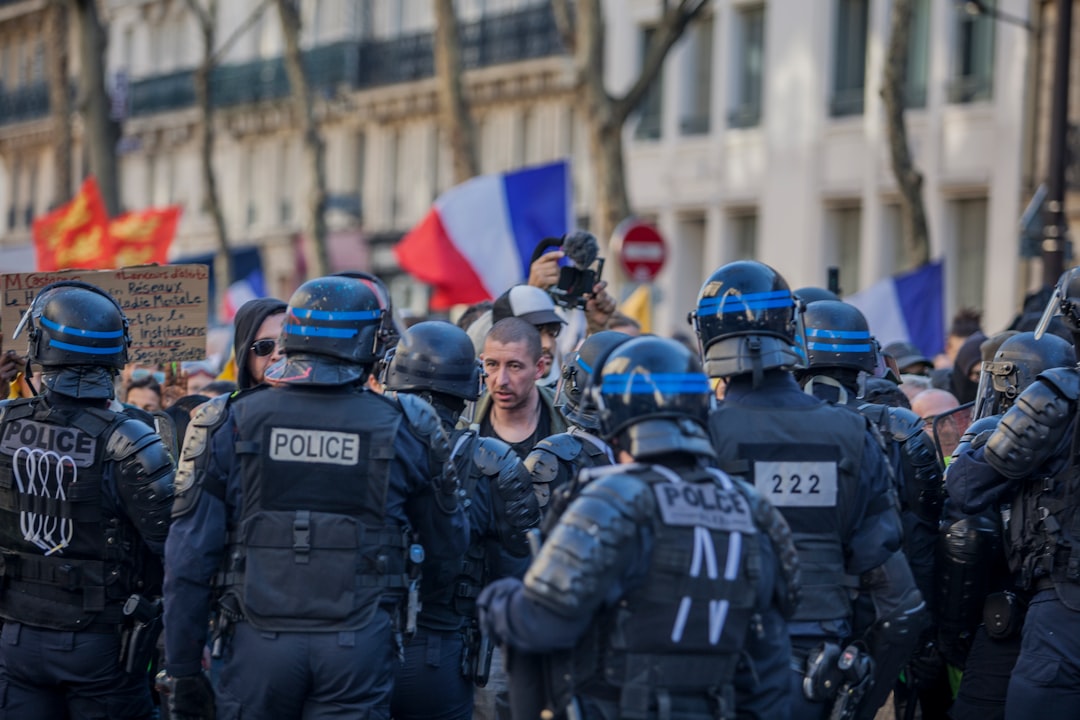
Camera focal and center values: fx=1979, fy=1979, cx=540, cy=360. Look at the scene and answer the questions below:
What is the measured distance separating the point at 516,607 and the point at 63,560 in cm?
219

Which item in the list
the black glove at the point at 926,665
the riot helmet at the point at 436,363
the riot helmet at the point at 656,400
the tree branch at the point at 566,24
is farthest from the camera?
the tree branch at the point at 566,24

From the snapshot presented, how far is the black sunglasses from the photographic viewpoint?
275 inches

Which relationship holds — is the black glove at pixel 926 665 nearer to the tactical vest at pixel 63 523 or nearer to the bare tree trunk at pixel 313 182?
the tactical vest at pixel 63 523

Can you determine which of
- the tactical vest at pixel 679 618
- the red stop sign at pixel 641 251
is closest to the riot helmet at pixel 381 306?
the tactical vest at pixel 679 618

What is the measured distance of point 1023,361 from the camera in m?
7.08

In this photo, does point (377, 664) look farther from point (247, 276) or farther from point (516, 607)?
point (247, 276)

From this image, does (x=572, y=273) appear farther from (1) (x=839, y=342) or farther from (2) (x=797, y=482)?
(2) (x=797, y=482)

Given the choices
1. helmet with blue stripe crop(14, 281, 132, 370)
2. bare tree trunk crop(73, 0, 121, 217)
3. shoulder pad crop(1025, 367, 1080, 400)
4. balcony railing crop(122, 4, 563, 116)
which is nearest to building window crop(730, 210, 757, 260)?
balcony railing crop(122, 4, 563, 116)

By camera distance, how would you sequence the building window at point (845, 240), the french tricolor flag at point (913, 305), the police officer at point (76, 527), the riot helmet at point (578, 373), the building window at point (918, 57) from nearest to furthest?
the police officer at point (76, 527)
the riot helmet at point (578, 373)
the french tricolor flag at point (913, 305)
the building window at point (918, 57)
the building window at point (845, 240)

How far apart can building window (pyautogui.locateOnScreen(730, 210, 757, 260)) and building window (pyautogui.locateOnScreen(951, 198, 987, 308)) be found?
4.30 m

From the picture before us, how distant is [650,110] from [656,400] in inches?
1052

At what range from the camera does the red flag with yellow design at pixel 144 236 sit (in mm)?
16969

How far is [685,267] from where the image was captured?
3072 cm

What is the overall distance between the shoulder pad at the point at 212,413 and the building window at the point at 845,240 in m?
22.3
